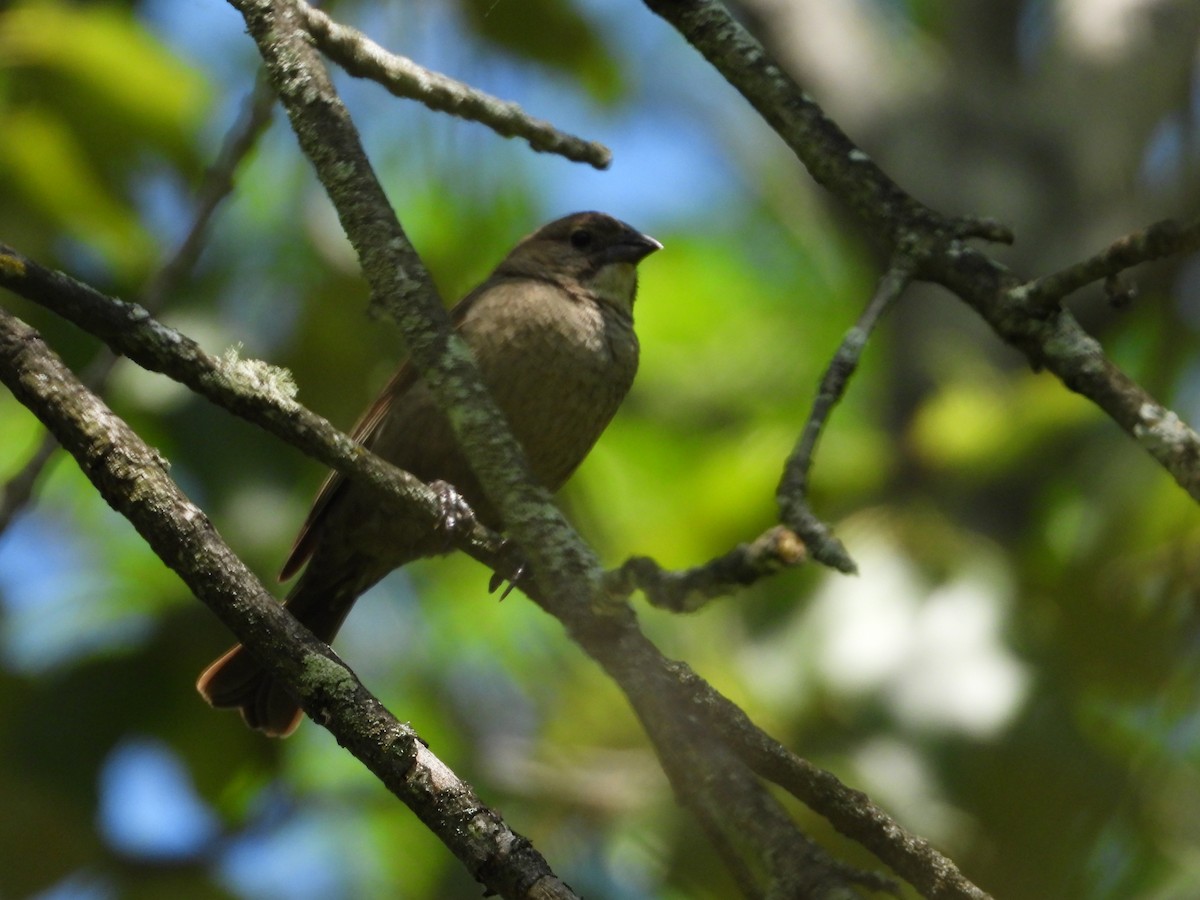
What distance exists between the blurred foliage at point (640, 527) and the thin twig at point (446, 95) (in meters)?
0.99

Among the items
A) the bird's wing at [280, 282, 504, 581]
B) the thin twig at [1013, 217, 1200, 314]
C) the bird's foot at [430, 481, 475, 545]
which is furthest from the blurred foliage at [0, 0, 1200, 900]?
the thin twig at [1013, 217, 1200, 314]

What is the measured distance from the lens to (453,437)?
4.58 m

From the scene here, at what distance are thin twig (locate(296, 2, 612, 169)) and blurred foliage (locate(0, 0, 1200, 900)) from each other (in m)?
0.99

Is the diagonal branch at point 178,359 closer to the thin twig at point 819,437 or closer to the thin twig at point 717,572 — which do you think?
the thin twig at point 717,572

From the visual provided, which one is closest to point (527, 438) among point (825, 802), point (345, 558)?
point (345, 558)

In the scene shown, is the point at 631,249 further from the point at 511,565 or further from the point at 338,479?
the point at 511,565

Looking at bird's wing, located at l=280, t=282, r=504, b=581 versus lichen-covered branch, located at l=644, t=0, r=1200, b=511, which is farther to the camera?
bird's wing, located at l=280, t=282, r=504, b=581

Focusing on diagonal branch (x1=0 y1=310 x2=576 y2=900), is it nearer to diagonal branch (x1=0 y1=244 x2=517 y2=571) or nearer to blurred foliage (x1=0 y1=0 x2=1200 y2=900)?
diagonal branch (x1=0 y1=244 x2=517 y2=571)

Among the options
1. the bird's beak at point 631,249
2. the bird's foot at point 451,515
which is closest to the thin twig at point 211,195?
the bird's foot at point 451,515

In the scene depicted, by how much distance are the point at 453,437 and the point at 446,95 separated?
1316 millimetres

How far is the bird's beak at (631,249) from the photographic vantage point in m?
5.76

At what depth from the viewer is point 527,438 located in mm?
4746

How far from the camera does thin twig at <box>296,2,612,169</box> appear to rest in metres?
3.37

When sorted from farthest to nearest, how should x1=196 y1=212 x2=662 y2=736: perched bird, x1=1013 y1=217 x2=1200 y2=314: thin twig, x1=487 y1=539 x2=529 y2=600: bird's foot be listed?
1. x1=196 y1=212 x2=662 y2=736: perched bird
2. x1=487 y1=539 x2=529 y2=600: bird's foot
3. x1=1013 y1=217 x2=1200 y2=314: thin twig
